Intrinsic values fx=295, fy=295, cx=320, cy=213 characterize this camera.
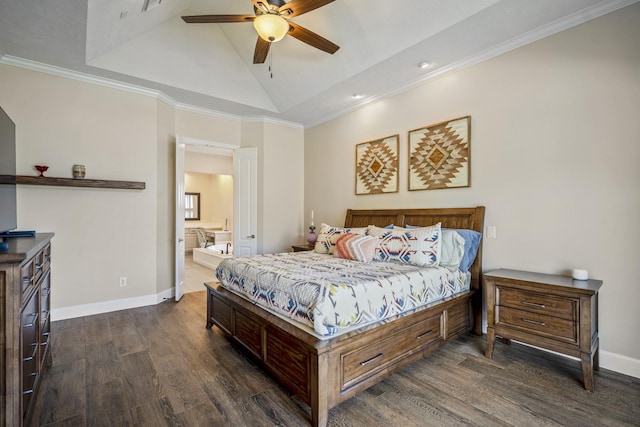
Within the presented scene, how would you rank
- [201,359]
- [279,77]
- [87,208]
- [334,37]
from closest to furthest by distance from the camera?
[201,359]
[334,37]
[87,208]
[279,77]

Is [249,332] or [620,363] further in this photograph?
[249,332]

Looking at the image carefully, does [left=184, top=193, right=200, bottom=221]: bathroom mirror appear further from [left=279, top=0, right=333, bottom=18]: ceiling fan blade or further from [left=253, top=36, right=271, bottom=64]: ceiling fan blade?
[left=279, top=0, right=333, bottom=18]: ceiling fan blade

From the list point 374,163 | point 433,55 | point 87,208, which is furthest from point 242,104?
point 433,55

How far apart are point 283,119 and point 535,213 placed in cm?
405

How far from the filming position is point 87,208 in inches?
144

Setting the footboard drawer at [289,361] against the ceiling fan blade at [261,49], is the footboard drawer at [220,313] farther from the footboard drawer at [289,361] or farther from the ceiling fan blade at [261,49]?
the ceiling fan blade at [261,49]

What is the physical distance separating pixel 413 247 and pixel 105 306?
12.6 ft

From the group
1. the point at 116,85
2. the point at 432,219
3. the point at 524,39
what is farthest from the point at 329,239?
the point at 116,85

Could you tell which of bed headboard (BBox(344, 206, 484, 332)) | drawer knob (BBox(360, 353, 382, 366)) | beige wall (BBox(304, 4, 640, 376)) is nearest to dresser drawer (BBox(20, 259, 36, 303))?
drawer knob (BBox(360, 353, 382, 366))

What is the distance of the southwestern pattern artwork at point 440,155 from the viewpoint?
10.7ft

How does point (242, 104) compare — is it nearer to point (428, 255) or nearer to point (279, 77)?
point (279, 77)

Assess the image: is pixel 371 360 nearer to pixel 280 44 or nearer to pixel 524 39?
pixel 524 39

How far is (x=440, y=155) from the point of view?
3.48m

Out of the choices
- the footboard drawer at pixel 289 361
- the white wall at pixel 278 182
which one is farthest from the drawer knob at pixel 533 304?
the white wall at pixel 278 182
